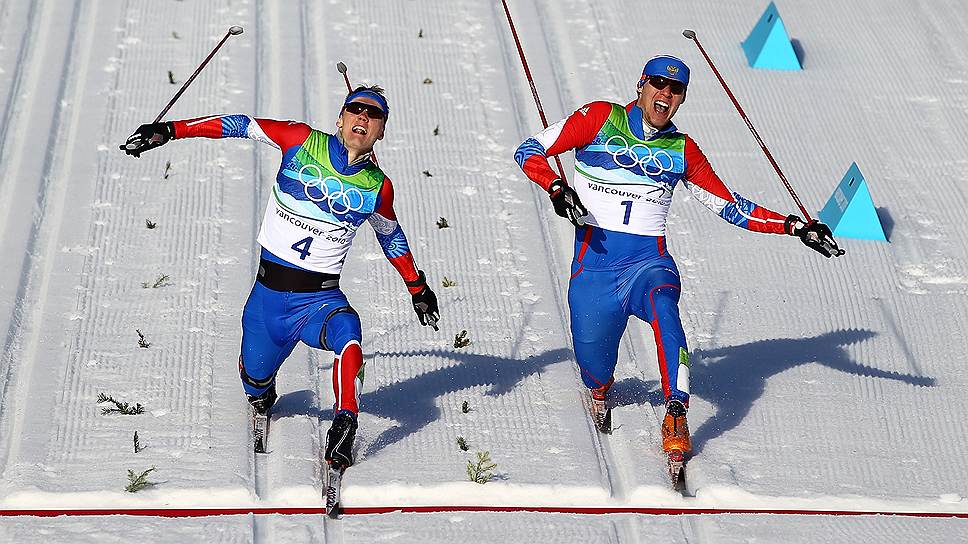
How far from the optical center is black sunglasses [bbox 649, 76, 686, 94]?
561cm

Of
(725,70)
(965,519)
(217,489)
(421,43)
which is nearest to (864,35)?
(725,70)

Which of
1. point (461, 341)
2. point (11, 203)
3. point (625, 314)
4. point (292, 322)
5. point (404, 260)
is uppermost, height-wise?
point (404, 260)

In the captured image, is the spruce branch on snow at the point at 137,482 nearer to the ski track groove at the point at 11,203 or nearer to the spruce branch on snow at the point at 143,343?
the ski track groove at the point at 11,203

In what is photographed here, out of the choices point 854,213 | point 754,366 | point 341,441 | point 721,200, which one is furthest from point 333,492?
point 854,213

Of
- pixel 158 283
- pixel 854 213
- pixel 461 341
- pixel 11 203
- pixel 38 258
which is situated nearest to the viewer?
pixel 461 341

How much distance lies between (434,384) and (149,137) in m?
1.79

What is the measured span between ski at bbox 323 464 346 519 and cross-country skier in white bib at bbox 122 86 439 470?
18 centimetres

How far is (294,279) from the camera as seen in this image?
5.42m

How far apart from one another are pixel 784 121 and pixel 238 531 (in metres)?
5.46

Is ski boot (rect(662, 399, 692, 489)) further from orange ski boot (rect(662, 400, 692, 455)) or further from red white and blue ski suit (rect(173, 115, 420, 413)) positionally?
red white and blue ski suit (rect(173, 115, 420, 413))

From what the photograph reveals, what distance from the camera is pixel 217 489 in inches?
214

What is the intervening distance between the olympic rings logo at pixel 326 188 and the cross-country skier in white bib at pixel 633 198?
769 millimetres

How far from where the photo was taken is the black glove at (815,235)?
5641mm

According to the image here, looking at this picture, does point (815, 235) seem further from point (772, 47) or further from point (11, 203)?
point (772, 47)
